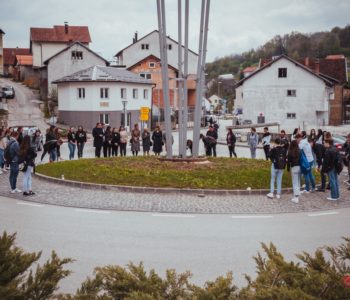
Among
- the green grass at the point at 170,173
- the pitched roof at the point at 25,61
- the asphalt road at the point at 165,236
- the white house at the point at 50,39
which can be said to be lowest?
the asphalt road at the point at 165,236

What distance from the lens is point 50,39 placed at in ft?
245

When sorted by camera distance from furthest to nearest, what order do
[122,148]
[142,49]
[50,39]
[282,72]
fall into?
[142,49] < [50,39] < [282,72] < [122,148]

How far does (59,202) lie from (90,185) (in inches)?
80.0

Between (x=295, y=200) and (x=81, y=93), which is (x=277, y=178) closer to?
(x=295, y=200)

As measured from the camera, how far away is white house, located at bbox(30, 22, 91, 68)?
74.6 m

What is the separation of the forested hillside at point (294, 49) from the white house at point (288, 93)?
117ft

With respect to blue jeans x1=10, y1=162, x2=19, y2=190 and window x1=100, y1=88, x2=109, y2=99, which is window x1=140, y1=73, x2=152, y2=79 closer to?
window x1=100, y1=88, x2=109, y2=99

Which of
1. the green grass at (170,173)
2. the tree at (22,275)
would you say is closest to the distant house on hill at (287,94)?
the green grass at (170,173)

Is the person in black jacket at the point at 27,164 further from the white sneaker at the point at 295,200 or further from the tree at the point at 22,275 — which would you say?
the tree at the point at 22,275

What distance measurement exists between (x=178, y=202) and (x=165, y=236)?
3.51 m

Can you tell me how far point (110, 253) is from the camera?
8.34 m

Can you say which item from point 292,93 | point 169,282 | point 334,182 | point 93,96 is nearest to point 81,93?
point 93,96

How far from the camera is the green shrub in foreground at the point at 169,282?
3.47 m

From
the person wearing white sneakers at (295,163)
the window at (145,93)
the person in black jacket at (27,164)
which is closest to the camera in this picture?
the person wearing white sneakers at (295,163)
